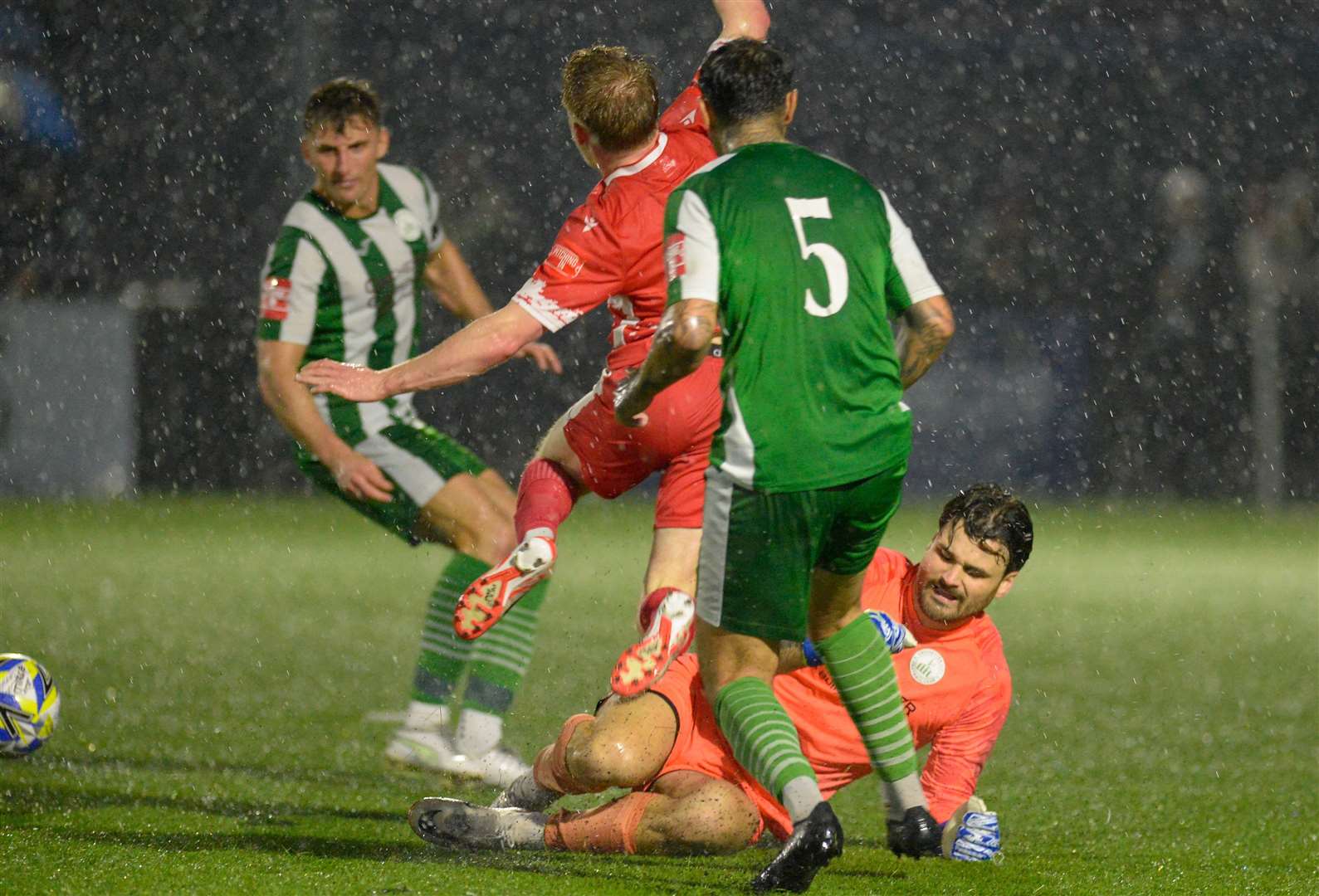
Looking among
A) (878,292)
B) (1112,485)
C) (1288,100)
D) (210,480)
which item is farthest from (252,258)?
(878,292)

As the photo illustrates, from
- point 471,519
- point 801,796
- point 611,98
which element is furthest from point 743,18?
point 801,796

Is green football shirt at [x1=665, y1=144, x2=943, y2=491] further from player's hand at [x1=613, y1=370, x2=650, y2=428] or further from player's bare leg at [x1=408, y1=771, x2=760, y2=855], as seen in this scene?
player's bare leg at [x1=408, y1=771, x2=760, y2=855]

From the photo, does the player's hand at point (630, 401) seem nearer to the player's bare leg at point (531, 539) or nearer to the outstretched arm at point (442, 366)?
the outstretched arm at point (442, 366)

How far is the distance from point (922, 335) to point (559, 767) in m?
1.27

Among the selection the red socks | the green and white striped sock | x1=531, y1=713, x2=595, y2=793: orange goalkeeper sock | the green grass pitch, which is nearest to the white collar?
the red socks

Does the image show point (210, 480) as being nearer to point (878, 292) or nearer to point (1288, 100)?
point (1288, 100)

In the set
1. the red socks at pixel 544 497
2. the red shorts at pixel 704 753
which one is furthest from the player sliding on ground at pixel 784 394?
the red socks at pixel 544 497

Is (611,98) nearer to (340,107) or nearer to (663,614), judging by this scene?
(663,614)

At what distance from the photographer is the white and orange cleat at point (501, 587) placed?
406cm

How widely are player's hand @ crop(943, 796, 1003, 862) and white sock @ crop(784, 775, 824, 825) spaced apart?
78 centimetres

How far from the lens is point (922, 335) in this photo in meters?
3.58

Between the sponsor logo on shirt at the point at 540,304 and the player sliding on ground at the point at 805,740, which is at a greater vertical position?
the sponsor logo on shirt at the point at 540,304

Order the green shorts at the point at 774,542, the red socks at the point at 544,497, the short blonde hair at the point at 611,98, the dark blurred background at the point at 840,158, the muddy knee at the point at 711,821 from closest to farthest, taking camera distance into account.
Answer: the green shorts at the point at 774,542
the muddy knee at the point at 711,821
the short blonde hair at the point at 611,98
the red socks at the point at 544,497
the dark blurred background at the point at 840,158

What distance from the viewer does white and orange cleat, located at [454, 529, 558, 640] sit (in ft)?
13.3
